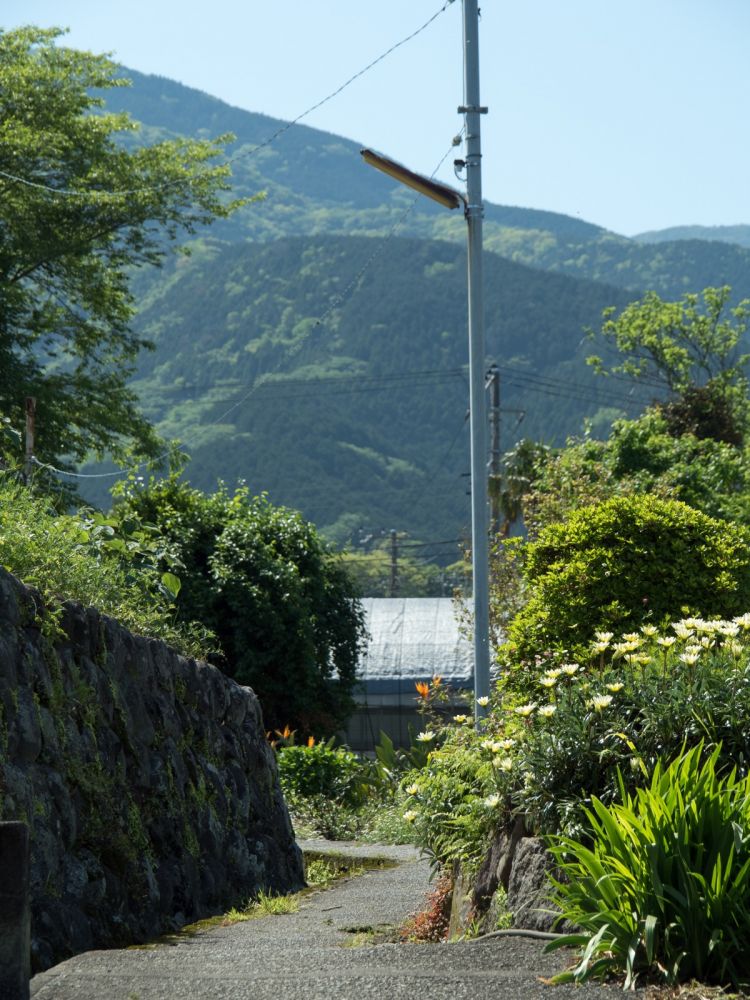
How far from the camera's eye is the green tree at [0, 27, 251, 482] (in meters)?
23.7

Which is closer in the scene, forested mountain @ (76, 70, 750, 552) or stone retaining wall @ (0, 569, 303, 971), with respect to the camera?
stone retaining wall @ (0, 569, 303, 971)

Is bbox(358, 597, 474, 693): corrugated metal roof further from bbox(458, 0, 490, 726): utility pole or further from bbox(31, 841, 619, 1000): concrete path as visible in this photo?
bbox(31, 841, 619, 1000): concrete path

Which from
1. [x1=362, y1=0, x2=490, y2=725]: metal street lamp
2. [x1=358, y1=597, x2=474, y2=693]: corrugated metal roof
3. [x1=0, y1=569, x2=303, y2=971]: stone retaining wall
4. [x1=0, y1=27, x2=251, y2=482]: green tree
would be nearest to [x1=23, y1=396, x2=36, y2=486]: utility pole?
[x1=0, y1=569, x2=303, y2=971]: stone retaining wall

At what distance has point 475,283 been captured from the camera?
42.4ft

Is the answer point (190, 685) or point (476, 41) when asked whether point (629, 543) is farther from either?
point (476, 41)

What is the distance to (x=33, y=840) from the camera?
6.21 metres

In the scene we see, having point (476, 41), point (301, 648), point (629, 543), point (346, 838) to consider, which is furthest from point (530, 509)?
point (629, 543)

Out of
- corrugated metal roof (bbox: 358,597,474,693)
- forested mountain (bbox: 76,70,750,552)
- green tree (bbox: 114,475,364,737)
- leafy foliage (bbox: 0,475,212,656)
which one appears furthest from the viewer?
forested mountain (bbox: 76,70,750,552)

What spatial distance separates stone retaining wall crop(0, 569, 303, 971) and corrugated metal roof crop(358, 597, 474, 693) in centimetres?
1731

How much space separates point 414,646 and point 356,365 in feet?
420

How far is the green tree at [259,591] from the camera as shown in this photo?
19.4 metres

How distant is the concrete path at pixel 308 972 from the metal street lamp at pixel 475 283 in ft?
19.1

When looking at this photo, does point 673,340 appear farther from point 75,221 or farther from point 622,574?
point 622,574

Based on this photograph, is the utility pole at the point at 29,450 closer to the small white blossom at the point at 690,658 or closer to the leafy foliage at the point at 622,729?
the leafy foliage at the point at 622,729
